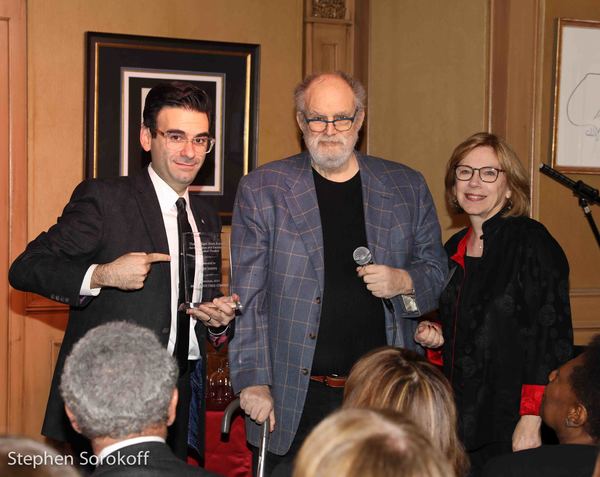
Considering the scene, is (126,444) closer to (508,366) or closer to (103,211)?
(103,211)

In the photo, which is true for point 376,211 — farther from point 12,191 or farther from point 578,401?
Result: point 12,191

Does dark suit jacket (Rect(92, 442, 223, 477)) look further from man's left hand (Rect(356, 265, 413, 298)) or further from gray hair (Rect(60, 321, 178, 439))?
man's left hand (Rect(356, 265, 413, 298))

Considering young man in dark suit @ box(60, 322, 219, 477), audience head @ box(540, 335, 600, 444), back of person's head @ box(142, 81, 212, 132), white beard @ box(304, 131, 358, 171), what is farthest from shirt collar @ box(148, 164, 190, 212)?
audience head @ box(540, 335, 600, 444)

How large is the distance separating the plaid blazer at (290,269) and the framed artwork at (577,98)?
5.42 feet

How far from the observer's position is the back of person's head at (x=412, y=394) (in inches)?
77.6

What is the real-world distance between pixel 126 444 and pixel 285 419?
1295mm

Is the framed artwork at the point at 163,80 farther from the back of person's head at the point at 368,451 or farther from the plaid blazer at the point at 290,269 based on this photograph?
the back of person's head at the point at 368,451

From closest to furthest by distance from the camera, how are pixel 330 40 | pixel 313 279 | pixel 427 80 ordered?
pixel 313 279, pixel 427 80, pixel 330 40

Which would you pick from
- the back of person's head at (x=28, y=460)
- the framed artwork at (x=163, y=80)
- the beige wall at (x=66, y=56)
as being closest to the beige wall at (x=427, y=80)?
the framed artwork at (x=163, y=80)

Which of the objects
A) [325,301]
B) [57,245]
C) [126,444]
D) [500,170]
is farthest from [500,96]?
[126,444]

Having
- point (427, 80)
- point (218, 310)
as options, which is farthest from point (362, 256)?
point (427, 80)

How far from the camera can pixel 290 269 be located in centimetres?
306

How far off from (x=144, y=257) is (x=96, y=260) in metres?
0.30

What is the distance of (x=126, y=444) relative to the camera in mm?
1812
